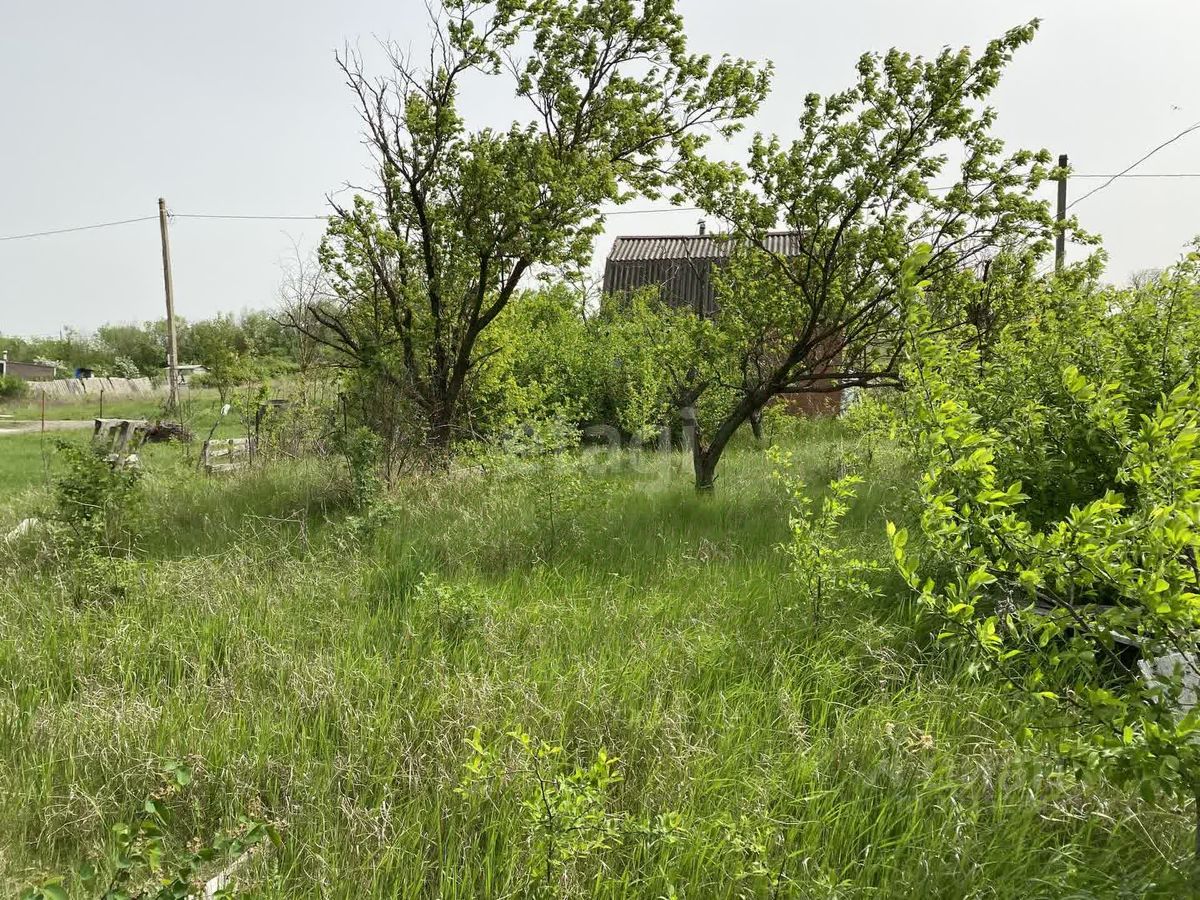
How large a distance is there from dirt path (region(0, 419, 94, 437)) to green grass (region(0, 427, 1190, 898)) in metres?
22.5

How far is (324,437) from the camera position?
24.9ft

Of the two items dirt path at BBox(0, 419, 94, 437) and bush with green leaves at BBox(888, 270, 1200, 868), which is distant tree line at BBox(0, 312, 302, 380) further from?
bush with green leaves at BBox(888, 270, 1200, 868)

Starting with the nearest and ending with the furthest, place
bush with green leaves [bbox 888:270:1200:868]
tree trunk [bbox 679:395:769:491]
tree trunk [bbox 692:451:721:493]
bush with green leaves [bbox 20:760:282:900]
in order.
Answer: bush with green leaves [bbox 888:270:1200:868], bush with green leaves [bbox 20:760:282:900], tree trunk [bbox 679:395:769:491], tree trunk [bbox 692:451:721:493]

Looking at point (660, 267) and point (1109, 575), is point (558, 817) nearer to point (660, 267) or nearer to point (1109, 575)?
point (1109, 575)

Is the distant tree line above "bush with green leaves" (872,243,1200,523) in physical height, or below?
above

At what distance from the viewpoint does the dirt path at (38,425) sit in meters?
21.3

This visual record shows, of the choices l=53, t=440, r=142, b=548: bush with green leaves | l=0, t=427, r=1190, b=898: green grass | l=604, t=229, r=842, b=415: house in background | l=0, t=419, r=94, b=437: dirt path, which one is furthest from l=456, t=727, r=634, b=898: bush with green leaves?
l=0, t=419, r=94, b=437: dirt path

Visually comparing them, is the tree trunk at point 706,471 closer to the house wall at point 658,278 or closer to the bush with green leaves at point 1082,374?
the bush with green leaves at point 1082,374

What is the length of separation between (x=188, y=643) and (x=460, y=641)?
145 cm

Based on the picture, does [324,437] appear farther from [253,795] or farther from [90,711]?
[253,795]

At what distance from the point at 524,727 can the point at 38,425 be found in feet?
94.1

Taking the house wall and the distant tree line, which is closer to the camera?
the house wall

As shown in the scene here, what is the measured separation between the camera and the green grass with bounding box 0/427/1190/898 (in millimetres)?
2023

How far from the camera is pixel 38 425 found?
23094 mm
